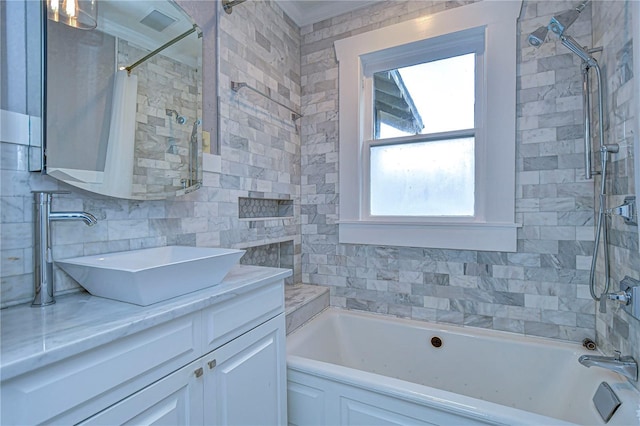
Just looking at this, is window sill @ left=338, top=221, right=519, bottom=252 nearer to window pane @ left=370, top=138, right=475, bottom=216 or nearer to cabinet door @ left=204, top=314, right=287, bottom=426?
window pane @ left=370, top=138, right=475, bottom=216

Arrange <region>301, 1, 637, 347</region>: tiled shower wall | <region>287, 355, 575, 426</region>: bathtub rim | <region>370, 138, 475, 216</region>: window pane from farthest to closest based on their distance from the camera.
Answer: <region>370, 138, 475, 216</region>: window pane, <region>301, 1, 637, 347</region>: tiled shower wall, <region>287, 355, 575, 426</region>: bathtub rim

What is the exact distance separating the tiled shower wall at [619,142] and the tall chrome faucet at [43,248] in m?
2.19

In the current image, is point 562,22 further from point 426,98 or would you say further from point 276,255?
point 276,255

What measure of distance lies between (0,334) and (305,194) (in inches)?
81.0

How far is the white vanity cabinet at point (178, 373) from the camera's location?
2.24 feet

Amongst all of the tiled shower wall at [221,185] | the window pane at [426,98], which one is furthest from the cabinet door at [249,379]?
the window pane at [426,98]

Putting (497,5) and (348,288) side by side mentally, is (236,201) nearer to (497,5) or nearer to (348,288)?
(348,288)

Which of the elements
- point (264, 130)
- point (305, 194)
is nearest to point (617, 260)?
point (305, 194)

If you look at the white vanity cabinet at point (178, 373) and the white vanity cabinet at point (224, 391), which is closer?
the white vanity cabinet at point (178, 373)

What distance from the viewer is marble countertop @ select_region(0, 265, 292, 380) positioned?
25.6 inches

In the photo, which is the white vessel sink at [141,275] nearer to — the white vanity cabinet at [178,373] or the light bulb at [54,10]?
the white vanity cabinet at [178,373]

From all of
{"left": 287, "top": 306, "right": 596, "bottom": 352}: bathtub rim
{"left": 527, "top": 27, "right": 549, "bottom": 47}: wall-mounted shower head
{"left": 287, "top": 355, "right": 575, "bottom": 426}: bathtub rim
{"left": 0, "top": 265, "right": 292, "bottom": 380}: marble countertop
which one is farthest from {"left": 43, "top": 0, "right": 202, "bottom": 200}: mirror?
{"left": 527, "top": 27, "right": 549, "bottom": 47}: wall-mounted shower head

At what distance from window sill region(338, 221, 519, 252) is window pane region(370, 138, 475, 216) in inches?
4.9

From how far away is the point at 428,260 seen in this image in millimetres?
2207
